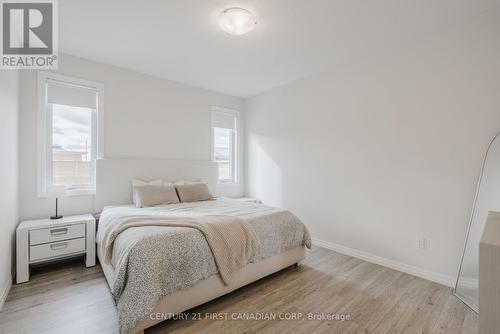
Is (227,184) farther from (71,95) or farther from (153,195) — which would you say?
(71,95)

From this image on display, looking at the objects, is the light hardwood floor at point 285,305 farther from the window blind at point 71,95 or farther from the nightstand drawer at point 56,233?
the window blind at point 71,95

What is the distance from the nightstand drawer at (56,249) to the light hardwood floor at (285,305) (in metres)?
0.23

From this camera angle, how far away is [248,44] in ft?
9.37

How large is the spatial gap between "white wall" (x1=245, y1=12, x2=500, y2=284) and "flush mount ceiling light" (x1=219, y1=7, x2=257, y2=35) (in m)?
1.72

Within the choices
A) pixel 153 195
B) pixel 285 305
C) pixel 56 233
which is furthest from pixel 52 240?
pixel 285 305

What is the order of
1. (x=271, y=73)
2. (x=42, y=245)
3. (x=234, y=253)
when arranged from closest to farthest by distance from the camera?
(x=234, y=253) < (x=42, y=245) < (x=271, y=73)

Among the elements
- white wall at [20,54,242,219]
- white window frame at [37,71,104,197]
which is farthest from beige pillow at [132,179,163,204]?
white window frame at [37,71,104,197]

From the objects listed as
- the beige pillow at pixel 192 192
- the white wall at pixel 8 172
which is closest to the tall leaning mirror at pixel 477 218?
the beige pillow at pixel 192 192

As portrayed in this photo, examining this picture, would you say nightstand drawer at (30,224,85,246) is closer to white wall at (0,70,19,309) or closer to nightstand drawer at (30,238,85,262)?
nightstand drawer at (30,238,85,262)

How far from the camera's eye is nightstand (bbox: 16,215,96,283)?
242 centimetres

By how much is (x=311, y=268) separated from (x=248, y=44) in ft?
9.23

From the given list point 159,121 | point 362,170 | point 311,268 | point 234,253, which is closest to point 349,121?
point 362,170

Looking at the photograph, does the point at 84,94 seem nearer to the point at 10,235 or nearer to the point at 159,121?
the point at 159,121

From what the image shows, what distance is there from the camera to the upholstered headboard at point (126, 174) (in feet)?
10.7
